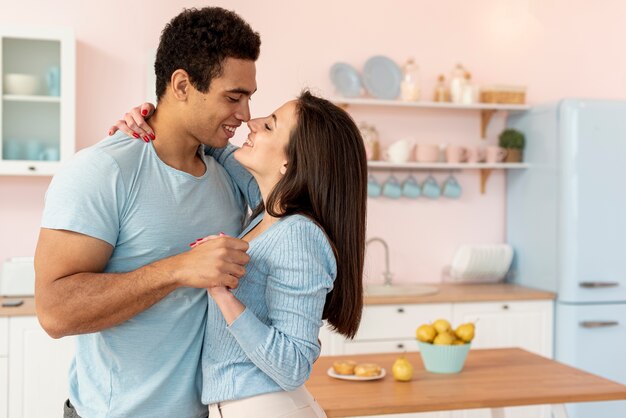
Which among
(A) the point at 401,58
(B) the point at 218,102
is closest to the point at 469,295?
(A) the point at 401,58

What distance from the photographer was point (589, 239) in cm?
424

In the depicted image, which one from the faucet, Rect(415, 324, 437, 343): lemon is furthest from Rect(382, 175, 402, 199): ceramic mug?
Rect(415, 324, 437, 343): lemon

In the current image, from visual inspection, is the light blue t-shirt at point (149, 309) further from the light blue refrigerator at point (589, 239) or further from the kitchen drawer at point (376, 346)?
the light blue refrigerator at point (589, 239)

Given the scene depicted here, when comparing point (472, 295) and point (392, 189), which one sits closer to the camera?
point (472, 295)

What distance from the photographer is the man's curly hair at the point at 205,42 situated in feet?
5.81

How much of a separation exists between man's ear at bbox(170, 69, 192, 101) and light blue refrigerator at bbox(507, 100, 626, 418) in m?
2.92

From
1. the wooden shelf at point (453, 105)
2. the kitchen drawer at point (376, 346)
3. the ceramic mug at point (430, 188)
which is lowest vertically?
the kitchen drawer at point (376, 346)

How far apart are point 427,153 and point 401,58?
563mm

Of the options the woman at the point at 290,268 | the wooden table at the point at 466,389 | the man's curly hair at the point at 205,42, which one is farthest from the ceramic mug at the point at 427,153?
the man's curly hair at the point at 205,42

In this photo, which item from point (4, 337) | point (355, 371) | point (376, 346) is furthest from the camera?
point (376, 346)

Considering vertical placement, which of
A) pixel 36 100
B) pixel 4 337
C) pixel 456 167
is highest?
pixel 36 100

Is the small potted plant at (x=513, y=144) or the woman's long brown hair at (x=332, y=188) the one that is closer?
the woman's long brown hair at (x=332, y=188)

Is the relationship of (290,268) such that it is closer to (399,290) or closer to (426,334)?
(426,334)

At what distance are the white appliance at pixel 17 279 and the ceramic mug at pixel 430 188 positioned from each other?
84.3 inches
